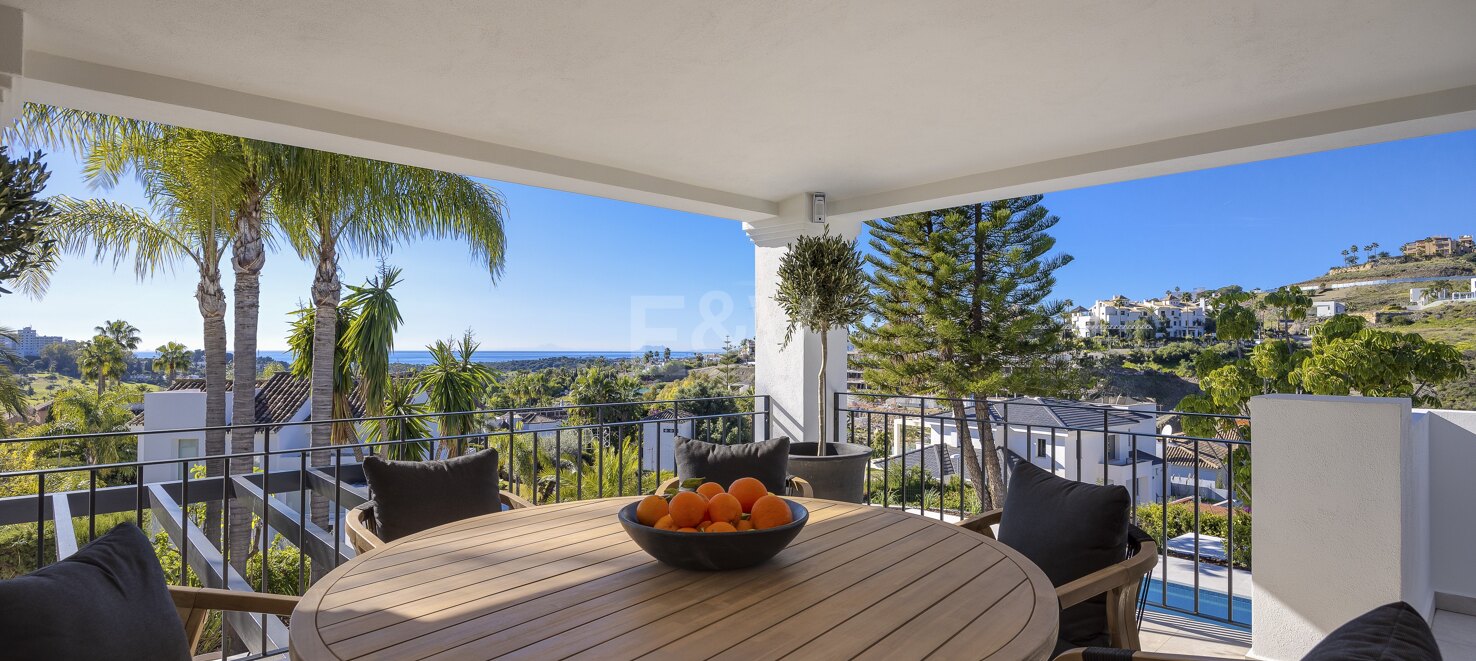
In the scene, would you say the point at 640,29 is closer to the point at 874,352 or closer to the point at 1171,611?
the point at 1171,611

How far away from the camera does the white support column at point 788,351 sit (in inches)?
189

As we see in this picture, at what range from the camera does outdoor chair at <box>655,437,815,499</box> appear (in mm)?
2717

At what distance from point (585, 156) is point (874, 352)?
8764 millimetres

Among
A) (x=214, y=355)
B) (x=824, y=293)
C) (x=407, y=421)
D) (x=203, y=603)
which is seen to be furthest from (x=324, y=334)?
(x=203, y=603)

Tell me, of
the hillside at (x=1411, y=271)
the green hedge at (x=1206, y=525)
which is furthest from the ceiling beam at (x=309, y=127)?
the hillside at (x=1411, y=271)

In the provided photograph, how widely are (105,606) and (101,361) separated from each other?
22976mm

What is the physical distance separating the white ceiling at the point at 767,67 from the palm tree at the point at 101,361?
20358 millimetres

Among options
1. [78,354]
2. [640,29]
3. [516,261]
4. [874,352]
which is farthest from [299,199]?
[516,261]

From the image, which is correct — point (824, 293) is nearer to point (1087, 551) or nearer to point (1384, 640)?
point (1087, 551)

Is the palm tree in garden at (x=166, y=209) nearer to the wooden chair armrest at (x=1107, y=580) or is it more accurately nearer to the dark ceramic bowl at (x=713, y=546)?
the dark ceramic bowl at (x=713, y=546)

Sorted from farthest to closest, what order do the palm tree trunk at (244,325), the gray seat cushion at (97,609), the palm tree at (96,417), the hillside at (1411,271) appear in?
1. the palm tree at (96,417)
2. the hillside at (1411,271)
3. the palm tree trunk at (244,325)
4. the gray seat cushion at (97,609)

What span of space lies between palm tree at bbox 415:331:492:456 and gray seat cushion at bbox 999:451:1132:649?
9161mm

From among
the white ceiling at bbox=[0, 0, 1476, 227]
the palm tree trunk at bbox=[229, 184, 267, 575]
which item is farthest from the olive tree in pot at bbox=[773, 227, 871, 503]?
the palm tree trunk at bbox=[229, 184, 267, 575]

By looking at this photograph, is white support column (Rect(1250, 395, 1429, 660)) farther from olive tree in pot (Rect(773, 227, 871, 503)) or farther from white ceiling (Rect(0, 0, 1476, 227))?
olive tree in pot (Rect(773, 227, 871, 503))
